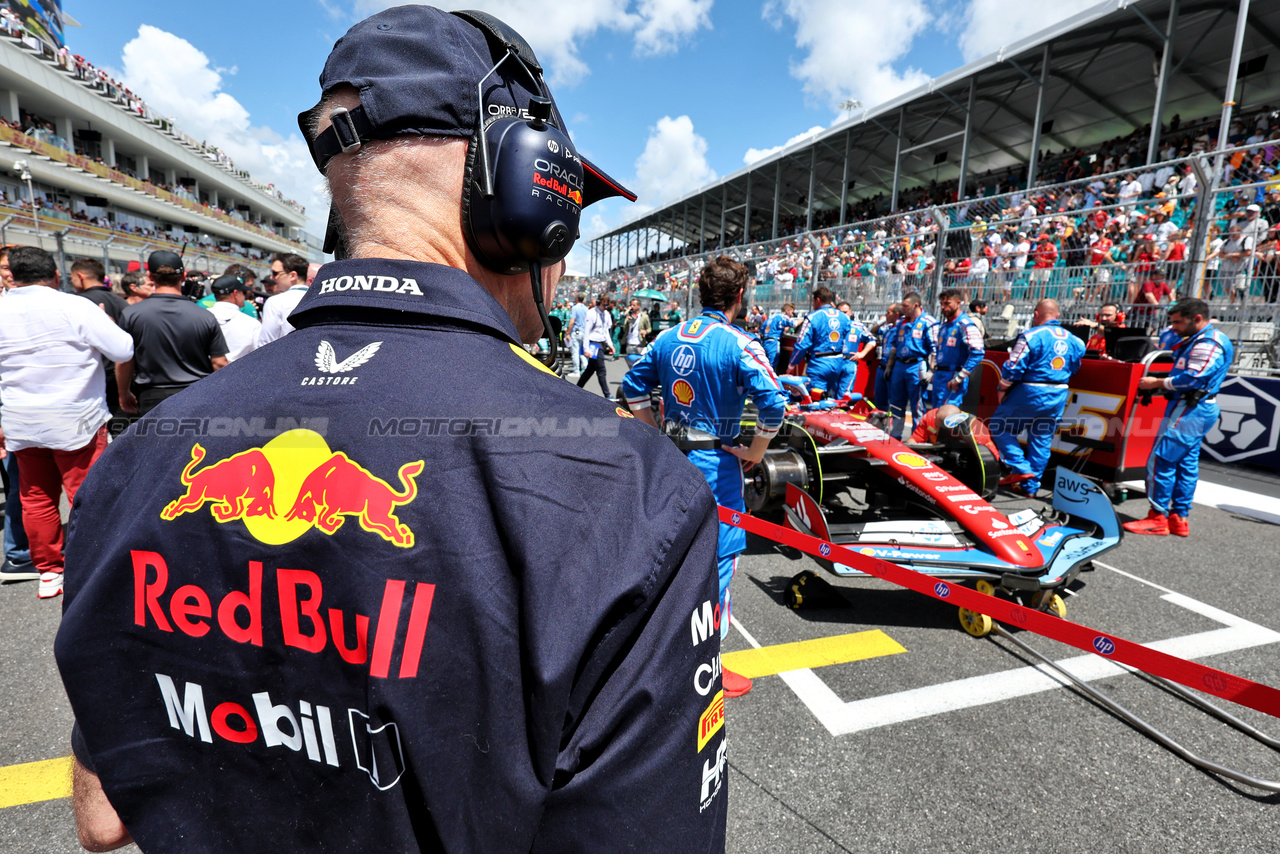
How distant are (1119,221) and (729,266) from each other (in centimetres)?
663

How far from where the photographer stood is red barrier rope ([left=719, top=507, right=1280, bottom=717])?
1773mm

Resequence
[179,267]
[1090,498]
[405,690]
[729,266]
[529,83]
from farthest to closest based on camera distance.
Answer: [179,267]
[1090,498]
[729,266]
[529,83]
[405,690]

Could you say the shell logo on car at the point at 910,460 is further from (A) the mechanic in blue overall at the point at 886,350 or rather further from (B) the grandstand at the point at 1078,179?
(B) the grandstand at the point at 1078,179

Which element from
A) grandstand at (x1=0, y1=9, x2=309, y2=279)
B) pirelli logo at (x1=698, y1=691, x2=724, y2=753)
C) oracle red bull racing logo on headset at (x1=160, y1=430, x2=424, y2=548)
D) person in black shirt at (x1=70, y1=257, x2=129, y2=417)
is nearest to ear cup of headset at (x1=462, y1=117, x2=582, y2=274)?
oracle red bull racing logo on headset at (x1=160, y1=430, x2=424, y2=548)

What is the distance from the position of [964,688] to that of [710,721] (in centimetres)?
266

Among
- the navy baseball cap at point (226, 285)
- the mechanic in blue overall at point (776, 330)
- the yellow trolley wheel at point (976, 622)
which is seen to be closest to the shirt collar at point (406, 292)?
the yellow trolley wheel at point (976, 622)

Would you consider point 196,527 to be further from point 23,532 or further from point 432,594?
point 23,532

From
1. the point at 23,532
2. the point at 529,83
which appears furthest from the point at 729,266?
the point at 23,532

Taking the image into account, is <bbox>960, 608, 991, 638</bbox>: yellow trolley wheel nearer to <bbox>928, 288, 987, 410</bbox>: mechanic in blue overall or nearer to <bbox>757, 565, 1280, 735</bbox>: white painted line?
<bbox>757, 565, 1280, 735</bbox>: white painted line

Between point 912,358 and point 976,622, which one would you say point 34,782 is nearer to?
point 976,622

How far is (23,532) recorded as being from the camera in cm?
382

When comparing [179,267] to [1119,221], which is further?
[1119,221]

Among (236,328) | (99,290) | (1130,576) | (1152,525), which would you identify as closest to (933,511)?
(1130,576)

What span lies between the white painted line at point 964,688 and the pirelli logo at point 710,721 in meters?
2.10
